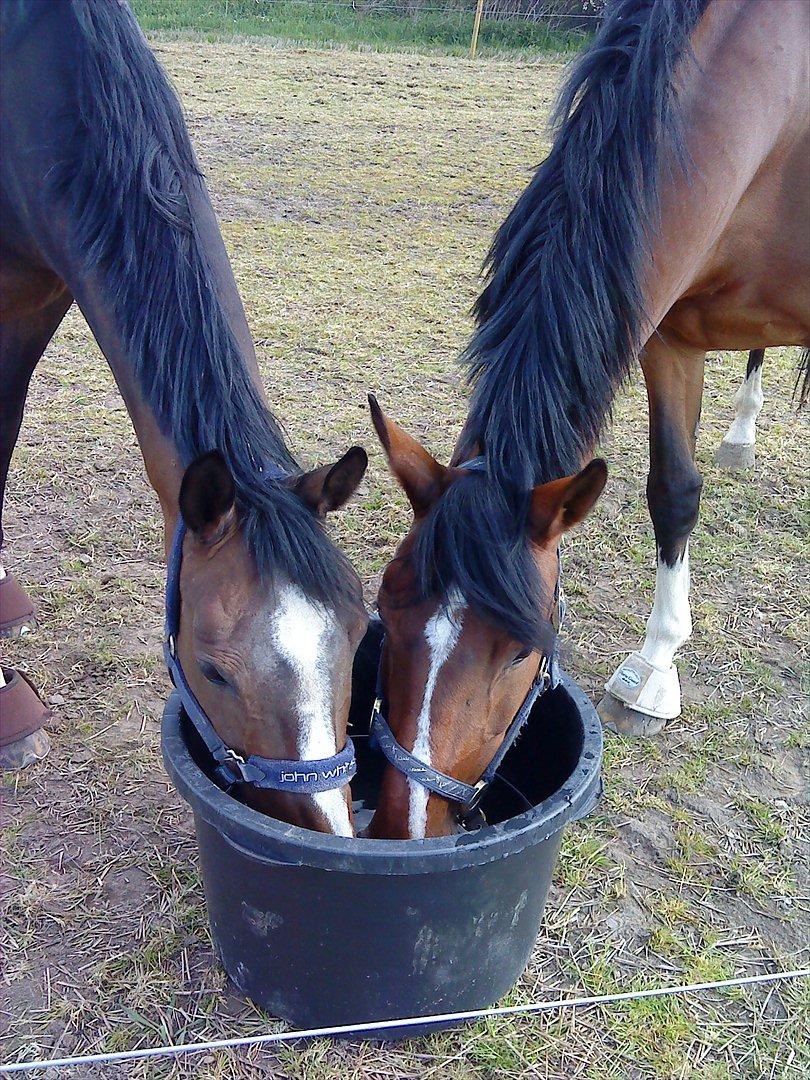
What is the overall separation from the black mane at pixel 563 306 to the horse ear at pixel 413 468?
0.35 ft

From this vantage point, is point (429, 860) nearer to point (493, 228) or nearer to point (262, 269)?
point (262, 269)

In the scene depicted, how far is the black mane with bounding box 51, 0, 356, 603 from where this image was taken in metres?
1.52

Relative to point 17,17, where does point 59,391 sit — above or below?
below

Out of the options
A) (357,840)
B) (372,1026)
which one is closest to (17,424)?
(357,840)

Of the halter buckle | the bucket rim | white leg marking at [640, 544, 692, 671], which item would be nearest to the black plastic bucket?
the bucket rim

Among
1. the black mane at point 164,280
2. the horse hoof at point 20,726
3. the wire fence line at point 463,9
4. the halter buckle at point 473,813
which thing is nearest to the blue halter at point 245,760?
the black mane at point 164,280

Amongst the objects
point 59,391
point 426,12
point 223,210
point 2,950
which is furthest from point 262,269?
point 426,12

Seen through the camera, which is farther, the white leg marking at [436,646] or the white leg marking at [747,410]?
the white leg marking at [747,410]

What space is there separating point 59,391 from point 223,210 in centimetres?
305

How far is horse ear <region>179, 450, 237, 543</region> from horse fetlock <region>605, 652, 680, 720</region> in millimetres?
1538

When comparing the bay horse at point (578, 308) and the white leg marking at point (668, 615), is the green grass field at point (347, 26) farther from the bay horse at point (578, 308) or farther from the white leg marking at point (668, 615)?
the white leg marking at point (668, 615)

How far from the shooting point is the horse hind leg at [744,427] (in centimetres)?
400

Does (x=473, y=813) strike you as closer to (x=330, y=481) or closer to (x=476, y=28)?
(x=330, y=481)

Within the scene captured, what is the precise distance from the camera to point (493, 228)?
6891mm
